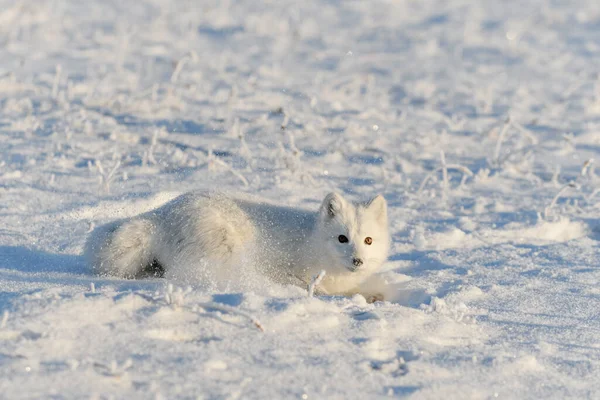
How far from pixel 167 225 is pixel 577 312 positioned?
2.76 m

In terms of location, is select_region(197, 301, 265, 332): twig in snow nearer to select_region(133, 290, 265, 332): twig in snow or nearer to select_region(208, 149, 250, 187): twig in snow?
select_region(133, 290, 265, 332): twig in snow

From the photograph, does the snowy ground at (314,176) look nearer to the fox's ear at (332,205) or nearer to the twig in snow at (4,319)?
the twig in snow at (4,319)

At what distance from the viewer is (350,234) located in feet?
18.7

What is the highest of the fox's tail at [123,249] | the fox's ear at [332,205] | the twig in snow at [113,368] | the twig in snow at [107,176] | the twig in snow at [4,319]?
the twig in snow at [107,176]

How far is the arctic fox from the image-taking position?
529 cm

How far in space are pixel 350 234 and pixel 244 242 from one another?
768 mm

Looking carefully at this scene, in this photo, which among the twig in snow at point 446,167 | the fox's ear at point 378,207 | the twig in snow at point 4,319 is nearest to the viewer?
the twig in snow at point 4,319

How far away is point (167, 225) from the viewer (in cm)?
546

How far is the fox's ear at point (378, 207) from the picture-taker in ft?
19.4

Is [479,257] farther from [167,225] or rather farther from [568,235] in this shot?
[167,225]

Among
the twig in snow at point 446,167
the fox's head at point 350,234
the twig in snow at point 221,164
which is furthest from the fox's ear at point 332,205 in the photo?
the twig in snow at point 446,167

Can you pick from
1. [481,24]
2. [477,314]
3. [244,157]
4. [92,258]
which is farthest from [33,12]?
[477,314]

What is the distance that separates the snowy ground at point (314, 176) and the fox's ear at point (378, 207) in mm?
391

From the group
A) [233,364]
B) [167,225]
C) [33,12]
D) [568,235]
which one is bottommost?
[233,364]
